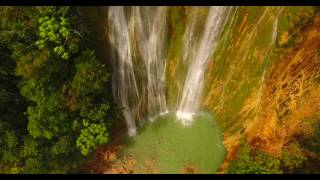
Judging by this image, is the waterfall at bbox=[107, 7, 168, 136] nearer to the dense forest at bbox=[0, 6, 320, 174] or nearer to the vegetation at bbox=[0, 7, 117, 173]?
the dense forest at bbox=[0, 6, 320, 174]

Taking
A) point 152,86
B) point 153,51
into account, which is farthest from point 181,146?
point 153,51

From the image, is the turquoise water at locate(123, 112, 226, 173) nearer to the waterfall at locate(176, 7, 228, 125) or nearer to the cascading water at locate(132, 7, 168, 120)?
the waterfall at locate(176, 7, 228, 125)

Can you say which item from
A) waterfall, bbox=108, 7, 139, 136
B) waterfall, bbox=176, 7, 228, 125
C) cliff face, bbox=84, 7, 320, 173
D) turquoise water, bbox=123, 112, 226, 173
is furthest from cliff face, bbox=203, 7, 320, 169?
waterfall, bbox=108, 7, 139, 136

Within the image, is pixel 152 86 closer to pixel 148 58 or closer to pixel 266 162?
pixel 148 58

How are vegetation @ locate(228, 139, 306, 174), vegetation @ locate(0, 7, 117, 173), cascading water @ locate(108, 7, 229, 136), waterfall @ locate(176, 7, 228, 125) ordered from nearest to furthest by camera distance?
vegetation @ locate(0, 7, 117, 173), waterfall @ locate(176, 7, 228, 125), cascading water @ locate(108, 7, 229, 136), vegetation @ locate(228, 139, 306, 174)

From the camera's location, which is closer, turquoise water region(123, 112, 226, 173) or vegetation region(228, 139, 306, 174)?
vegetation region(228, 139, 306, 174)

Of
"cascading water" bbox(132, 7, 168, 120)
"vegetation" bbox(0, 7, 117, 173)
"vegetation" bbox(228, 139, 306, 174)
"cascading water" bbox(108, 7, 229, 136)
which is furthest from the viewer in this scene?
"vegetation" bbox(228, 139, 306, 174)

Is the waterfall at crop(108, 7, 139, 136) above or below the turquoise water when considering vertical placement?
above
